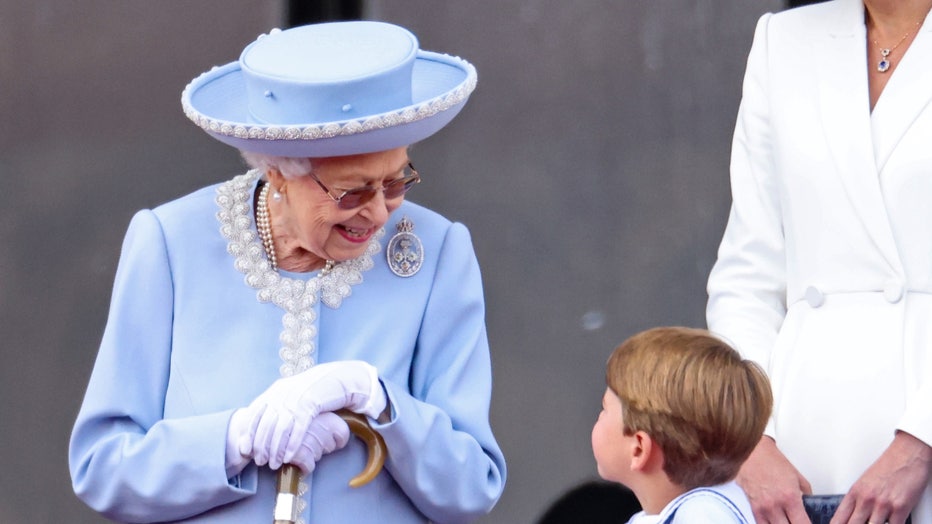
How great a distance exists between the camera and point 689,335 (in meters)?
3.29

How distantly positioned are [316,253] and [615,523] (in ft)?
6.48

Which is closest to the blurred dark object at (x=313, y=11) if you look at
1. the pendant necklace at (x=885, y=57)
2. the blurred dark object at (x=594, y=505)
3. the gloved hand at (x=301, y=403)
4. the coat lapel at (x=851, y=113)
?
the blurred dark object at (x=594, y=505)

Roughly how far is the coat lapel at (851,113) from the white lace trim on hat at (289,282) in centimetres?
93

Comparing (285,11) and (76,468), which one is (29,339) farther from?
(76,468)

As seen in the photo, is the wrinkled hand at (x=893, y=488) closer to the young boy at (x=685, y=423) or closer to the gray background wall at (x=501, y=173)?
the young boy at (x=685, y=423)

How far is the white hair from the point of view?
354 centimetres

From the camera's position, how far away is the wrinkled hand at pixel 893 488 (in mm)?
3521

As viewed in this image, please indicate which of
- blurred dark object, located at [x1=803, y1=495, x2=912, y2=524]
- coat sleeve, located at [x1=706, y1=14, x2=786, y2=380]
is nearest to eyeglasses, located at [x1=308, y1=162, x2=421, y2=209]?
coat sleeve, located at [x1=706, y1=14, x2=786, y2=380]

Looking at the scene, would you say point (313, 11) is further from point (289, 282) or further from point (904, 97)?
point (904, 97)

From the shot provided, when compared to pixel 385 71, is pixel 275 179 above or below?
below

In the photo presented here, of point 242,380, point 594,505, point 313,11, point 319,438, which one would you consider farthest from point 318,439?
point 313,11

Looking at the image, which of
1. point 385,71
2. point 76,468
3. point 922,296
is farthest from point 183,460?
point 922,296

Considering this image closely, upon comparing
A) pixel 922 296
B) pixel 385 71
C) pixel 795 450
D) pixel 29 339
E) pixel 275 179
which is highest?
pixel 385 71

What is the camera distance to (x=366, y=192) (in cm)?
351
